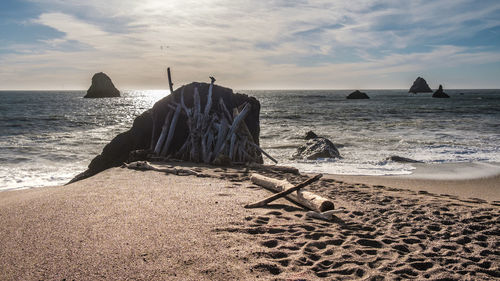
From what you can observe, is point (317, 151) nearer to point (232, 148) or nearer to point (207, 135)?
point (232, 148)

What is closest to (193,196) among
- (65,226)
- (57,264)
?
(65,226)

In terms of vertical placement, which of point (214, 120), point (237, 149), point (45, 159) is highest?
point (214, 120)

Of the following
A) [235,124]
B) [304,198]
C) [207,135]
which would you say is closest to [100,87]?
[207,135]

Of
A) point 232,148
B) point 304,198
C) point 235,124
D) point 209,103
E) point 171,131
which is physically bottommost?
point 304,198

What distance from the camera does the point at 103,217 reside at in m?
4.88

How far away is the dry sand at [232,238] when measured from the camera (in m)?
3.55

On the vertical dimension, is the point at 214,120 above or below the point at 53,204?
above

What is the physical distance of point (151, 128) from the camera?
11.9 meters

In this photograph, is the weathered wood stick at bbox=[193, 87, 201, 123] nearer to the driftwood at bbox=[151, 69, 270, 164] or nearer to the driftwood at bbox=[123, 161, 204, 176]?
the driftwood at bbox=[151, 69, 270, 164]

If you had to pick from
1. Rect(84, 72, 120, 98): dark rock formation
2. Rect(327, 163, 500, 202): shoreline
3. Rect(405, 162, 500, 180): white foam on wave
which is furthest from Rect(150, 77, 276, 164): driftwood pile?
Rect(84, 72, 120, 98): dark rock formation

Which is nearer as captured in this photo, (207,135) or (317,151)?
(207,135)

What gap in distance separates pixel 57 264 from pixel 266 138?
59.1 ft

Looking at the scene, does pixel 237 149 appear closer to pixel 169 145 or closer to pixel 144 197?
pixel 169 145

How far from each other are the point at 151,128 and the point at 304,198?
761cm
